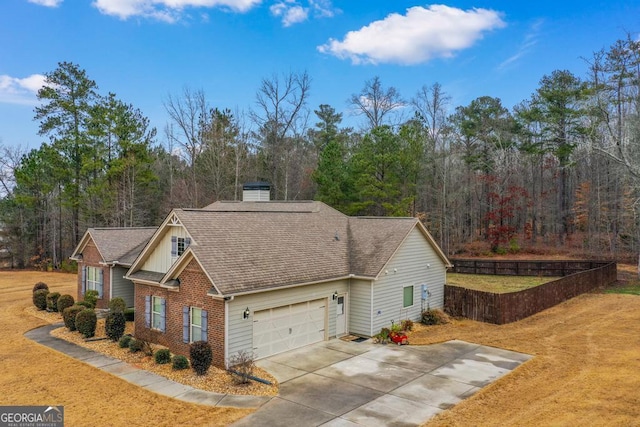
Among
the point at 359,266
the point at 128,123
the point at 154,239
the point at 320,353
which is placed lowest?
the point at 320,353

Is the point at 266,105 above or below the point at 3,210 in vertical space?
above

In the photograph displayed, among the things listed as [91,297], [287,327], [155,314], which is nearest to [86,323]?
[155,314]

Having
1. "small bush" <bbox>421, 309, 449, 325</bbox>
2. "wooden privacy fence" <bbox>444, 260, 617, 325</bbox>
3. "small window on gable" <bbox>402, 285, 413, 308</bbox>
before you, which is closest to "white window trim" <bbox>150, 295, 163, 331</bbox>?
"small window on gable" <bbox>402, 285, 413, 308</bbox>

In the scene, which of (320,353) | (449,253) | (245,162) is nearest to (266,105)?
(245,162)

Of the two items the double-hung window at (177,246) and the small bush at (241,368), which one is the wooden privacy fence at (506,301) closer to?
the small bush at (241,368)

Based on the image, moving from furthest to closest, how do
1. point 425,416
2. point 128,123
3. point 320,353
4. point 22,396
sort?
1. point 128,123
2. point 320,353
3. point 22,396
4. point 425,416

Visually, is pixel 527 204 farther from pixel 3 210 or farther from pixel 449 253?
pixel 3 210
